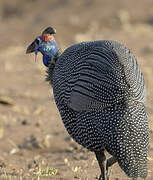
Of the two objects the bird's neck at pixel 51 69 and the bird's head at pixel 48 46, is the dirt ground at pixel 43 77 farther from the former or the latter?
the bird's head at pixel 48 46

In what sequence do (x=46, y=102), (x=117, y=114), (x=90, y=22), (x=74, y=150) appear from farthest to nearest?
(x=90, y=22), (x=46, y=102), (x=74, y=150), (x=117, y=114)

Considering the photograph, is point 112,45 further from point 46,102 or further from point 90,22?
point 90,22

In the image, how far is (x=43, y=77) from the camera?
1182 cm

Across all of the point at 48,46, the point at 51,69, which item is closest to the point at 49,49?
the point at 48,46

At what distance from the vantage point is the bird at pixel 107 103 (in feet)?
14.6

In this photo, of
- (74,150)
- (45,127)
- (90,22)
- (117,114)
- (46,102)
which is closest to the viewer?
(117,114)

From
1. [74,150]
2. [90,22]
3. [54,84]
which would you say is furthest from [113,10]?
[54,84]

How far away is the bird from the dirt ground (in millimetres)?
918

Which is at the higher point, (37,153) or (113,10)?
(113,10)

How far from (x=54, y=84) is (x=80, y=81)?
552mm

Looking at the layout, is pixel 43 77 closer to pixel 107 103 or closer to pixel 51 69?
pixel 51 69

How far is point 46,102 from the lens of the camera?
9938mm

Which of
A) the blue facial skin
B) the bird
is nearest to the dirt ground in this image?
the bird

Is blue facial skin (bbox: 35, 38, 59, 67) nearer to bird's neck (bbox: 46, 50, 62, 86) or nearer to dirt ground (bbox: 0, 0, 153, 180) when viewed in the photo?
bird's neck (bbox: 46, 50, 62, 86)
